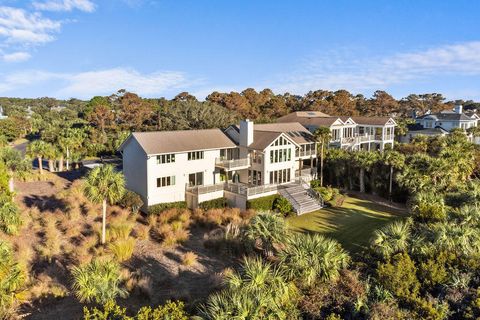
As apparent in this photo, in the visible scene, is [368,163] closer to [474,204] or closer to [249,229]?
[474,204]

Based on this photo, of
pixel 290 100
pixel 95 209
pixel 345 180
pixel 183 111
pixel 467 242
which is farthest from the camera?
pixel 290 100

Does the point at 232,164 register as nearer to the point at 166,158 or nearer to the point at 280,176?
the point at 280,176

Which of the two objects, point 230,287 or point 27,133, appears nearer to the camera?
point 230,287

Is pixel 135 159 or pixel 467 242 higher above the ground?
pixel 135 159

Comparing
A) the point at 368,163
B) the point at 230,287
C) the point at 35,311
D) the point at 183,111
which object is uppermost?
the point at 183,111

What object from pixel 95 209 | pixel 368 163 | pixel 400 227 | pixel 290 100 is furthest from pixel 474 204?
pixel 290 100

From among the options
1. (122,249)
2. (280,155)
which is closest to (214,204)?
(280,155)

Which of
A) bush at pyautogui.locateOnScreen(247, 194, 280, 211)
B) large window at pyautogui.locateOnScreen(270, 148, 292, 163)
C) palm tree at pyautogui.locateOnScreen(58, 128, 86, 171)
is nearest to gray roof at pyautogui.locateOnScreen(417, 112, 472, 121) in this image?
large window at pyautogui.locateOnScreen(270, 148, 292, 163)

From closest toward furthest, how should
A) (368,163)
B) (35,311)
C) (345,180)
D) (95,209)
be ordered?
(35,311) → (95,209) → (368,163) → (345,180)
